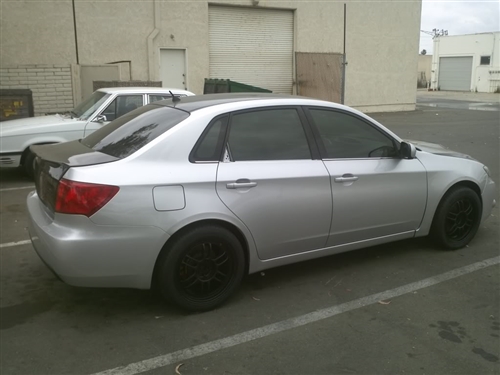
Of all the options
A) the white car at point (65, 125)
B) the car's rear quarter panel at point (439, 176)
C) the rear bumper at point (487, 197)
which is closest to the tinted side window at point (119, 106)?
the white car at point (65, 125)

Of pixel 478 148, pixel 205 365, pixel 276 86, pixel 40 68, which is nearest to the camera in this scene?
pixel 205 365

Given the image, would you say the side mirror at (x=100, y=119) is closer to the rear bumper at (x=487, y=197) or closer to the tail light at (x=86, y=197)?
the tail light at (x=86, y=197)

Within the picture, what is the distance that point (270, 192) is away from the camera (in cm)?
392

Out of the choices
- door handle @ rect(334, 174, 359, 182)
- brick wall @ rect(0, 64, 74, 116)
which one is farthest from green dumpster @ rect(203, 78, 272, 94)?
door handle @ rect(334, 174, 359, 182)

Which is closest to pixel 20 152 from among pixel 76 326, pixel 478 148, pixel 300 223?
pixel 76 326

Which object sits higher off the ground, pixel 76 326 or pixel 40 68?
pixel 40 68

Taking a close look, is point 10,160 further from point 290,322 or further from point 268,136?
point 290,322

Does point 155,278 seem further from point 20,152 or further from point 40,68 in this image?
point 40,68

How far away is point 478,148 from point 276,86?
916 centimetres

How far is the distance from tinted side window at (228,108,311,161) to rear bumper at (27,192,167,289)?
978mm

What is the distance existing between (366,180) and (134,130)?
6.79 ft

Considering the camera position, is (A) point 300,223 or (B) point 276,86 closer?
(A) point 300,223

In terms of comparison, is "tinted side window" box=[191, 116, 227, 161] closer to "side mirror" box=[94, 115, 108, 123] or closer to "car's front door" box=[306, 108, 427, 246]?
"car's front door" box=[306, 108, 427, 246]

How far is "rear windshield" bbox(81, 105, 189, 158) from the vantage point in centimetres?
382
